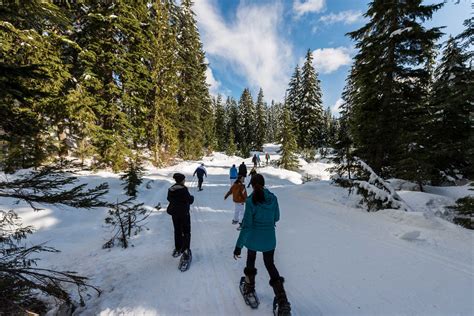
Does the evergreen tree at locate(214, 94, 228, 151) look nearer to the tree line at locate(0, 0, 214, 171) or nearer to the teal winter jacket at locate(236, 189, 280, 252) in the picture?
the tree line at locate(0, 0, 214, 171)

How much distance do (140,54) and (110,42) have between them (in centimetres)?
290

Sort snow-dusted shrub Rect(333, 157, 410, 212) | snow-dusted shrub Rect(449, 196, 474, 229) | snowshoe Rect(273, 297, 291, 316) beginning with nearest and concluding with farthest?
snowshoe Rect(273, 297, 291, 316), snow-dusted shrub Rect(449, 196, 474, 229), snow-dusted shrub Rect(333, 157, 410, 212)

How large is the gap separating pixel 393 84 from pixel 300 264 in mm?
10244

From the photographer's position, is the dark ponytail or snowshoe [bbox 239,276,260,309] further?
snowshoe [bbox 239,276,260,309]

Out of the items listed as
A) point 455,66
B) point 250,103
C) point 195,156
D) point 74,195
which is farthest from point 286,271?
point 250,103

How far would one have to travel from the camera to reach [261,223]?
350cm

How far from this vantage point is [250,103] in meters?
60.0

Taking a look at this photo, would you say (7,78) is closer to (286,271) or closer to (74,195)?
(74,195)

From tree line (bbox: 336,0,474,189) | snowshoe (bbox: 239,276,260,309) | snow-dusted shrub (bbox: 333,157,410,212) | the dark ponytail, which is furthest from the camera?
tree line (bbox: 336,0,474,189)

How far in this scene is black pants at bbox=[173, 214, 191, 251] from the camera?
5.25 meters

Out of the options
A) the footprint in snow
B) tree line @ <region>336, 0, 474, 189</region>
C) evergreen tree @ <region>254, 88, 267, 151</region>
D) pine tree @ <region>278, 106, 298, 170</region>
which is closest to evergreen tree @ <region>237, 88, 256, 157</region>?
evergreen tree @ <region>254, 88, 267, 151</region>

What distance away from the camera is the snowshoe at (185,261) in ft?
15.9

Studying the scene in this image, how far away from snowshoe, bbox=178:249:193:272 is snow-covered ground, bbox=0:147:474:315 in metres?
0.13

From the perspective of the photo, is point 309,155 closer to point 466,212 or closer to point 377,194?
point 377,194
